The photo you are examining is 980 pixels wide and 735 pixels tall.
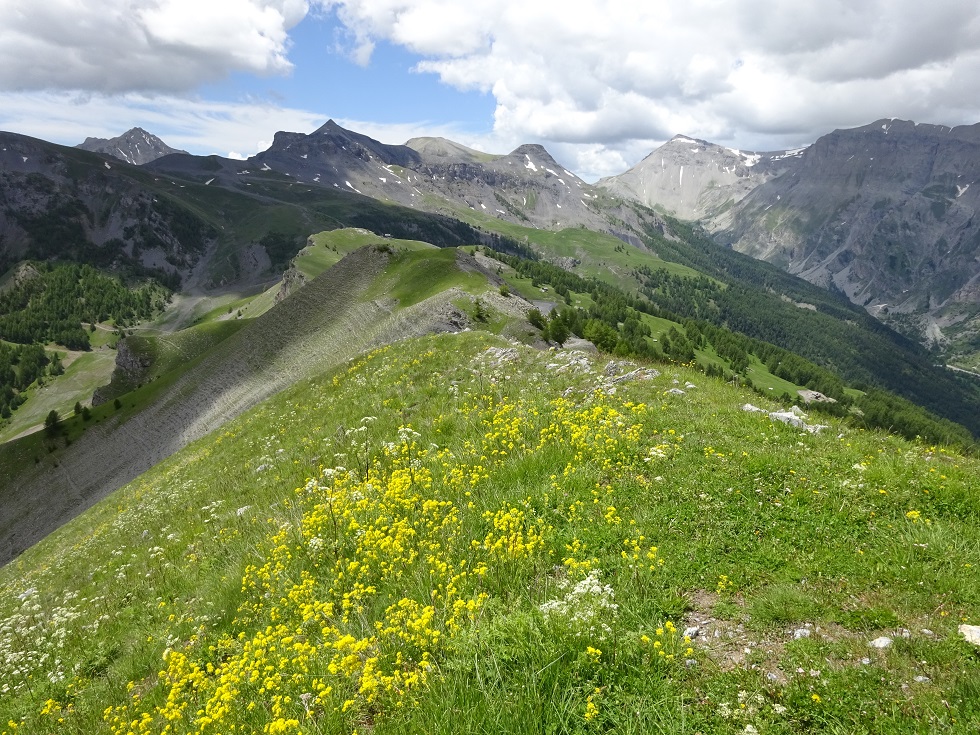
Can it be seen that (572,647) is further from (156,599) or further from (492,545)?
(156,599)

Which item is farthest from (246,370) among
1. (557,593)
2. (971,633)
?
(971,633)

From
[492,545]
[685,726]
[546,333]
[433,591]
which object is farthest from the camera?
[546,333]

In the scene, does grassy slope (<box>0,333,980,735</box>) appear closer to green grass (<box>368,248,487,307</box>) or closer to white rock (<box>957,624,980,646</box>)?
white rock (<box>957,624,980,646</box>)

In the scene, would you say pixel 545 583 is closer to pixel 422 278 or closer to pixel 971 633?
pixel 971 633

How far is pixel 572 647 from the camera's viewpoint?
5430mm

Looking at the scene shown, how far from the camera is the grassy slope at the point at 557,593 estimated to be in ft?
16.7

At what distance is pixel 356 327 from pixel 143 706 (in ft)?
179

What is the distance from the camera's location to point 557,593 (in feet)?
22.0

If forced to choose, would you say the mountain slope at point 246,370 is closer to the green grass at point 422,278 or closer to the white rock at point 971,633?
the green grass at point 422,278

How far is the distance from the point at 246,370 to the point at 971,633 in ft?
235

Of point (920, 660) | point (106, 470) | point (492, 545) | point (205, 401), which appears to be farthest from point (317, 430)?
point (106, 470)

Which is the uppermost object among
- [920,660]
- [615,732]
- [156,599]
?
[920,660]

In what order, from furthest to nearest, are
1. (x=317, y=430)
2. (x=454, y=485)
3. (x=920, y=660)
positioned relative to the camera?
1. (x=317, y=430)
2. (x=454, y=485)
3. (x=920, y=660)

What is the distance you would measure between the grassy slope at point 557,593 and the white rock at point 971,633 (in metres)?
0.10
